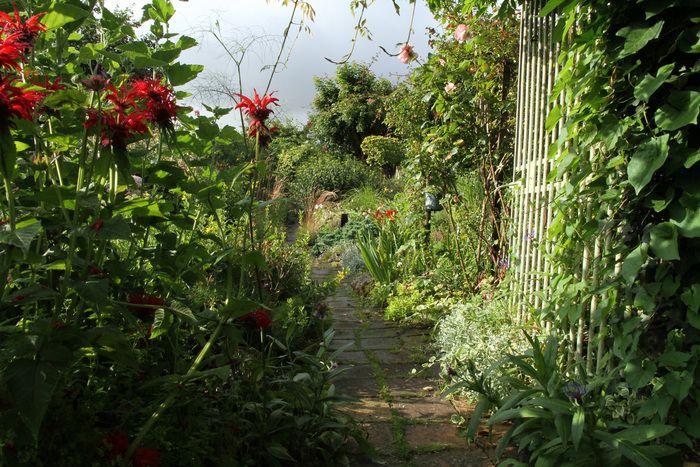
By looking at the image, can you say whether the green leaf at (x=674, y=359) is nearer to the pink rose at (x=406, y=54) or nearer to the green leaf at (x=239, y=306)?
the green leaf at (x=239, y=306)

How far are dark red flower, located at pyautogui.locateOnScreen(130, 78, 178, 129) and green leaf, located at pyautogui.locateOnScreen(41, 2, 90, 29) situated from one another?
0.23 metres

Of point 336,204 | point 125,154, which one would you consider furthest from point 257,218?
point 336,204

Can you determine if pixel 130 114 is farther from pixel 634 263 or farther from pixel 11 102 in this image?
pixel 634 263

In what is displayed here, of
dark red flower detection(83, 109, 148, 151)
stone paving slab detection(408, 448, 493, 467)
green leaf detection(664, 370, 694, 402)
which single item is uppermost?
dark red flower detection(83, 109, 148, 151)

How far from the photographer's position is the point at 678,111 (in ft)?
5.62

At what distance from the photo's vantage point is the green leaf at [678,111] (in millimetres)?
1661

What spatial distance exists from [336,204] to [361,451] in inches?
376

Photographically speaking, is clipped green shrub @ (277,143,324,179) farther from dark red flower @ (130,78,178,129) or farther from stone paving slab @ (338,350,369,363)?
dark red flower @ (130,78,178,129)

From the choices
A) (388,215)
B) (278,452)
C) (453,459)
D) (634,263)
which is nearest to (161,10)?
(278,452)

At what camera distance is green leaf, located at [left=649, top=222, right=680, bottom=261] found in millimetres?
1696

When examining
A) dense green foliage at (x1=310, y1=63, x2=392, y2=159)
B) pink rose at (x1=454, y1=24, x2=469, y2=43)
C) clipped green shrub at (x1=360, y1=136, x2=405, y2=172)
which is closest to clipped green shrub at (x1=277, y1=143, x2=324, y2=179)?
dense green foliage at (x1=310, y1=63, x2=392, y2=159)

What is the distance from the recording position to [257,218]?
14.5 feet

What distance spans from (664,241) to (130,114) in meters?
1.60

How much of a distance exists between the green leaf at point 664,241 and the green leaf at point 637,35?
566 mm
